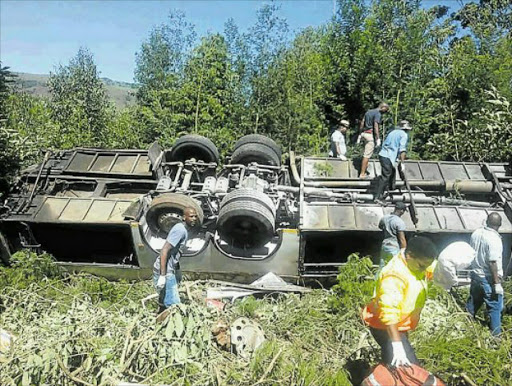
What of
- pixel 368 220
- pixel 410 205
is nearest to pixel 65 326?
pixel 368 220

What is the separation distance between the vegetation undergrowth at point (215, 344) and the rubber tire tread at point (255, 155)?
303 centimetres

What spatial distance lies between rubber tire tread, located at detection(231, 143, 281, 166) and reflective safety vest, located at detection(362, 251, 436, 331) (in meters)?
5.12

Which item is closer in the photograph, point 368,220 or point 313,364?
point 313,364

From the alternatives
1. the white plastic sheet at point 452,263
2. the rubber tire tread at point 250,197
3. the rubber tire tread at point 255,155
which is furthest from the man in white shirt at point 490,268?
the rubber tire tread at point 255,155

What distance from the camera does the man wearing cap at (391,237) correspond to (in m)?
5.73

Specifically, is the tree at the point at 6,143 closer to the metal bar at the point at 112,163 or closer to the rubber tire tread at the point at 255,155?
the metal bar at the point at 112,163

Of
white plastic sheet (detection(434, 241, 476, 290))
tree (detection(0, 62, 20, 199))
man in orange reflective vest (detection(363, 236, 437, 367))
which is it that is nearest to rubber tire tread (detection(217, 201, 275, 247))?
white plastic sheet (detection(434, 241, 476, 290))

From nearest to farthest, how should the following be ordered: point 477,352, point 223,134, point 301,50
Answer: point 477,352 < point 223,134 < point 301,50

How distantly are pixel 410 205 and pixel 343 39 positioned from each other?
8.55 meters

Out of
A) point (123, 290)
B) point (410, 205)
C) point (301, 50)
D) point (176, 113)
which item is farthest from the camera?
point (301, 50)

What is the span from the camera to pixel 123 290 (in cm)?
604

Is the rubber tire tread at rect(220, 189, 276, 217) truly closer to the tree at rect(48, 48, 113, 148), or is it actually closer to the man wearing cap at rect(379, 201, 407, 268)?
the man wearing cap at rect(379, 201, 407, 268)

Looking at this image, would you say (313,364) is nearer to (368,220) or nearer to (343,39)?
(368,220)

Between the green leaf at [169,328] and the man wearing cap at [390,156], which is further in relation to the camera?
the man wearing cap at [390,156]
